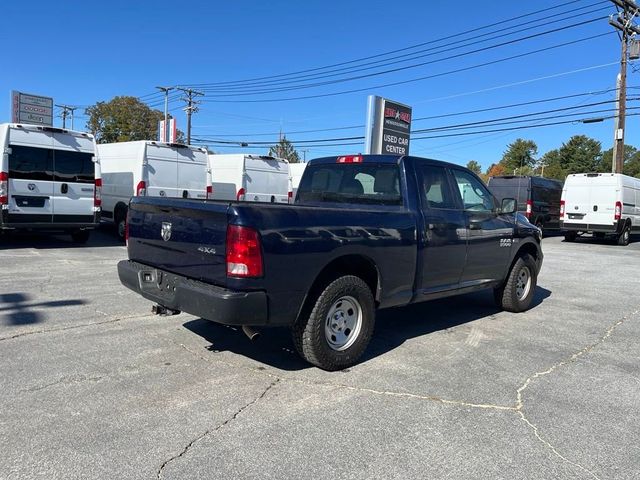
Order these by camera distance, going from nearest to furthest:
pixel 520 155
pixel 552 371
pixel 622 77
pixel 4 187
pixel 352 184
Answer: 1. pixel 552 371
2. pixel 352 184
3. pixel 4 187
4. pixel 622 77
5. pixel 520 155

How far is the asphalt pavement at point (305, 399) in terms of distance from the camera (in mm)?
3049

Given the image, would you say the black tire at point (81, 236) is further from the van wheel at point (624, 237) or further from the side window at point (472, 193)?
the van wheel at point (624, 237)

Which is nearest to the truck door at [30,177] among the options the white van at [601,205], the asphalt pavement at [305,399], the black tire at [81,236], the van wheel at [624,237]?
the black tire at [81,236]

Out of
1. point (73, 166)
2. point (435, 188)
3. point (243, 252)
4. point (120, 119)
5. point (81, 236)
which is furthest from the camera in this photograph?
point (120, 119)

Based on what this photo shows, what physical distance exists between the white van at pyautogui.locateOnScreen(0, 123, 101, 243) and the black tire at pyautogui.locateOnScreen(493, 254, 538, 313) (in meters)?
9.37

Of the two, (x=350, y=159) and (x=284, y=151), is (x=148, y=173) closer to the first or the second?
(x=350, y=159)

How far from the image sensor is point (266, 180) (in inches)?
642

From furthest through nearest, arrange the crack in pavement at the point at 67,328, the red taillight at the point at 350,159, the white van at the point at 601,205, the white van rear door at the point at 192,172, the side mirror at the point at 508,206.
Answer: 1. the white van at the point at 601,205
2. the white van rear door at the point at 192,172
3. the side mirror at the point at 508,206
4. the red taillight at the point at 350,159
5. the crack in pavement at the point at 67,328

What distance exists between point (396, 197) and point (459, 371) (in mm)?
1794

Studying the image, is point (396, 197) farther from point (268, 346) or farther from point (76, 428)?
point (76, 428)

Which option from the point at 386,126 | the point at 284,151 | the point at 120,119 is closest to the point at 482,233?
the point at 386,126

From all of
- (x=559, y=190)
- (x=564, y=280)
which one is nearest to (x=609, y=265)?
(x=564, y=280)

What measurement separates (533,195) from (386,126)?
10.00m

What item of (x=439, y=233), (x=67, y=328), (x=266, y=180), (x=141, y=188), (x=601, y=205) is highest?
(x=266, y=180)
